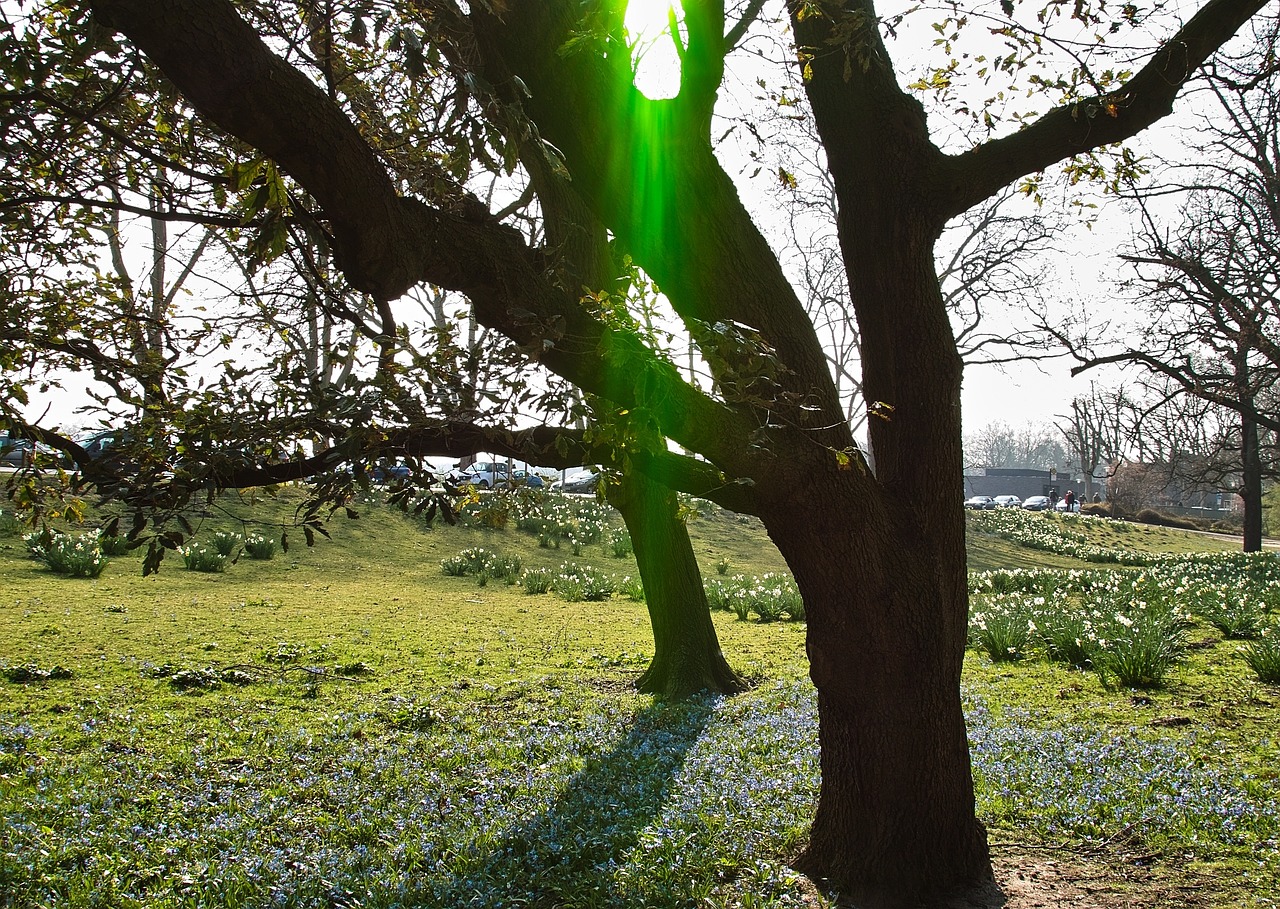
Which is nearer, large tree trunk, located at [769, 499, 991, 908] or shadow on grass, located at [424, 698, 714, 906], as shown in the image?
shadow on grass, located at [424, 698, 714, 906]

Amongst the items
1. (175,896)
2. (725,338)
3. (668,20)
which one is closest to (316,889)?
(175,896)

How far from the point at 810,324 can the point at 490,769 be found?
331 centimetres

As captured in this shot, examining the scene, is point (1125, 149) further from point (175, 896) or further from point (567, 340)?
point (175, 896)

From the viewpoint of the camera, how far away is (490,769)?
5.10 metres

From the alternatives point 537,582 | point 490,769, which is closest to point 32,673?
point 490,769

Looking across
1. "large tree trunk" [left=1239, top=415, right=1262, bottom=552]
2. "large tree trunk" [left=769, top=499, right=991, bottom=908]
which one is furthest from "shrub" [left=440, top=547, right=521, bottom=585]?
"large tree trunk" [left=1239, top=415, right=1262, bottom=552]

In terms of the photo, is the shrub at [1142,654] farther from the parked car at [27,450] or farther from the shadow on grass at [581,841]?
the parked car at [27,450]

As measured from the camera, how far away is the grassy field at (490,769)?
3.52m

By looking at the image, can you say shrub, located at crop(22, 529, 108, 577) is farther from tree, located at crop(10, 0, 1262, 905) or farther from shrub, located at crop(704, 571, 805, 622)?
tree, located at crop(10, 0, 1262, 905)

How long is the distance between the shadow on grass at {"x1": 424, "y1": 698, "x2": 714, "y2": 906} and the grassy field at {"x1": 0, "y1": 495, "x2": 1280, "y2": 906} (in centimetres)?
2

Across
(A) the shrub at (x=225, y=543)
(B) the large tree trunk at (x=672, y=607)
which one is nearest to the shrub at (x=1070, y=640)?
(B) the large tree trunk at (x=672, y=607)

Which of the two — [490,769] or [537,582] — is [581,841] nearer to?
[490,769]

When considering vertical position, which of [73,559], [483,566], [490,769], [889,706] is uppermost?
[889,706]

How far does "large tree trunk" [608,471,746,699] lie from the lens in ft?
24.7
